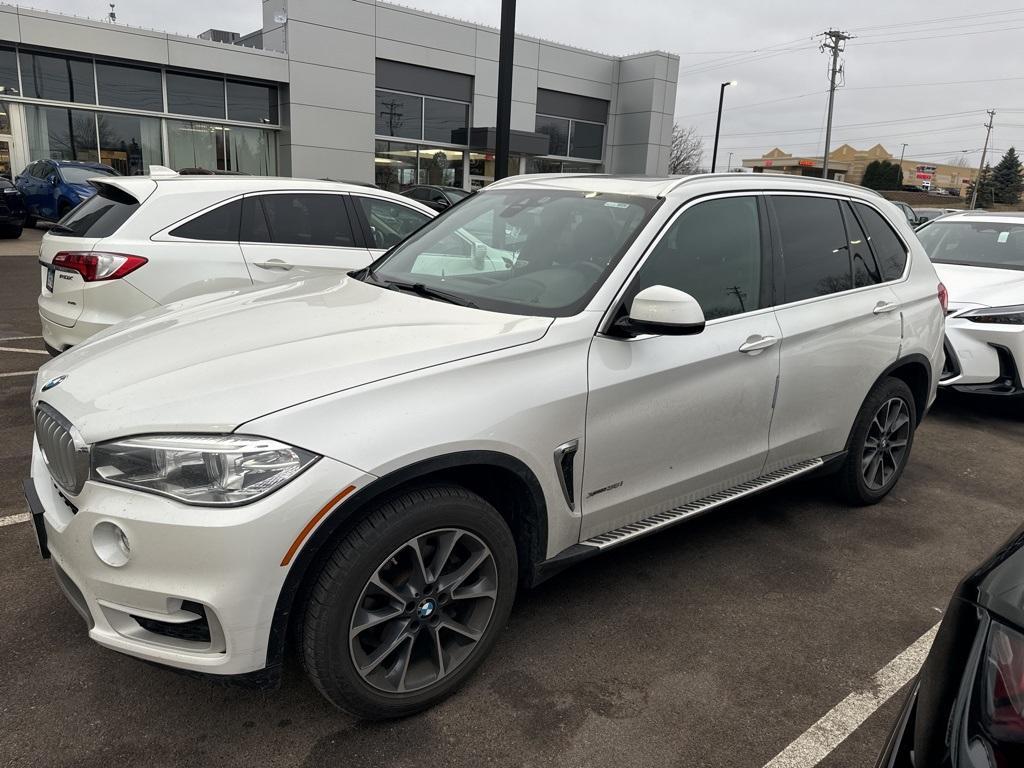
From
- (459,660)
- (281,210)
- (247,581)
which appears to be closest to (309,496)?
(247,581)

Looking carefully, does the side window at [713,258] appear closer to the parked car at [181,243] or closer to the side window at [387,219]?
the parked car at [181,243]

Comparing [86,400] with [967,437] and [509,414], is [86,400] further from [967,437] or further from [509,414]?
[967,437]

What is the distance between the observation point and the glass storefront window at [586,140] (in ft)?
103

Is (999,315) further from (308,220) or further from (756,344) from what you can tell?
(308,220)

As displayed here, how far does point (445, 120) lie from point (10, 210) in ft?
50.2

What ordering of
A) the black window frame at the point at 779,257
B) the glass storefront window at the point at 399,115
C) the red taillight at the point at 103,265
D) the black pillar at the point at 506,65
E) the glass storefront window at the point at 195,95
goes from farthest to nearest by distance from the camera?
the glass storefront window at the point at 399,115 → the glass storefront window at the point at 195,95 → the black pillar at the point at 506,65 → the red taillight at the point at 103,265 → the black window frame at the point at 779,257

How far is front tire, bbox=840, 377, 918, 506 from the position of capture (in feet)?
13.6

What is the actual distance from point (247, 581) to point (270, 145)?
25.3m

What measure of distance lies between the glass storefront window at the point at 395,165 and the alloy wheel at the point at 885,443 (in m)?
23.8

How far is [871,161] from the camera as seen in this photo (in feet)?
283

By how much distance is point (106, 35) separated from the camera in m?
20.8

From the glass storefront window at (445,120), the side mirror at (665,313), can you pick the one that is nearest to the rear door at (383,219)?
the side mirror at (665,313)

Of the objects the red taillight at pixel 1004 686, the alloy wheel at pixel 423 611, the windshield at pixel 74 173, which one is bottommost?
the alloy wheel at pixel 423 611

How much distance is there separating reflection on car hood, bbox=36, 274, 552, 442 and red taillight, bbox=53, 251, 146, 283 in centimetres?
208
